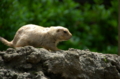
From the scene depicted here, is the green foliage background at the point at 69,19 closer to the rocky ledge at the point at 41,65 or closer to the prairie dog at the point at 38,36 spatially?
the prairie dog at the point at 38,36

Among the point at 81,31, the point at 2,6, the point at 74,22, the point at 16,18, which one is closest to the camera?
the point at 2,6

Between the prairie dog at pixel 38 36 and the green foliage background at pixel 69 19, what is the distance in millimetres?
1891

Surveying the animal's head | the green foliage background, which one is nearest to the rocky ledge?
the animal's head

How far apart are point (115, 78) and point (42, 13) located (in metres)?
3.86

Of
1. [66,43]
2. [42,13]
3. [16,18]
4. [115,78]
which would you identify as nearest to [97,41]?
[66,43]

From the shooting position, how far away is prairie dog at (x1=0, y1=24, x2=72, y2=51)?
291 centimetres

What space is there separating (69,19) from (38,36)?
4635 mm

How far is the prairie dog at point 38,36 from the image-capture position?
9.56 ft

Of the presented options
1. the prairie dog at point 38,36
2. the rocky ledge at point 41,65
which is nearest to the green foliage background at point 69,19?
the prairie dog at point 38,36

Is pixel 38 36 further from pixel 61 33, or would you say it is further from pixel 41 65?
pixel 41 65

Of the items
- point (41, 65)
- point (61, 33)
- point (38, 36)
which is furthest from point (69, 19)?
point (41, 65)

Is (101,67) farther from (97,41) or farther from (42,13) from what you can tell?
(97,41)

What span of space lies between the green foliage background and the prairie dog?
189cm

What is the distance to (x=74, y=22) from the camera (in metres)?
7.74
